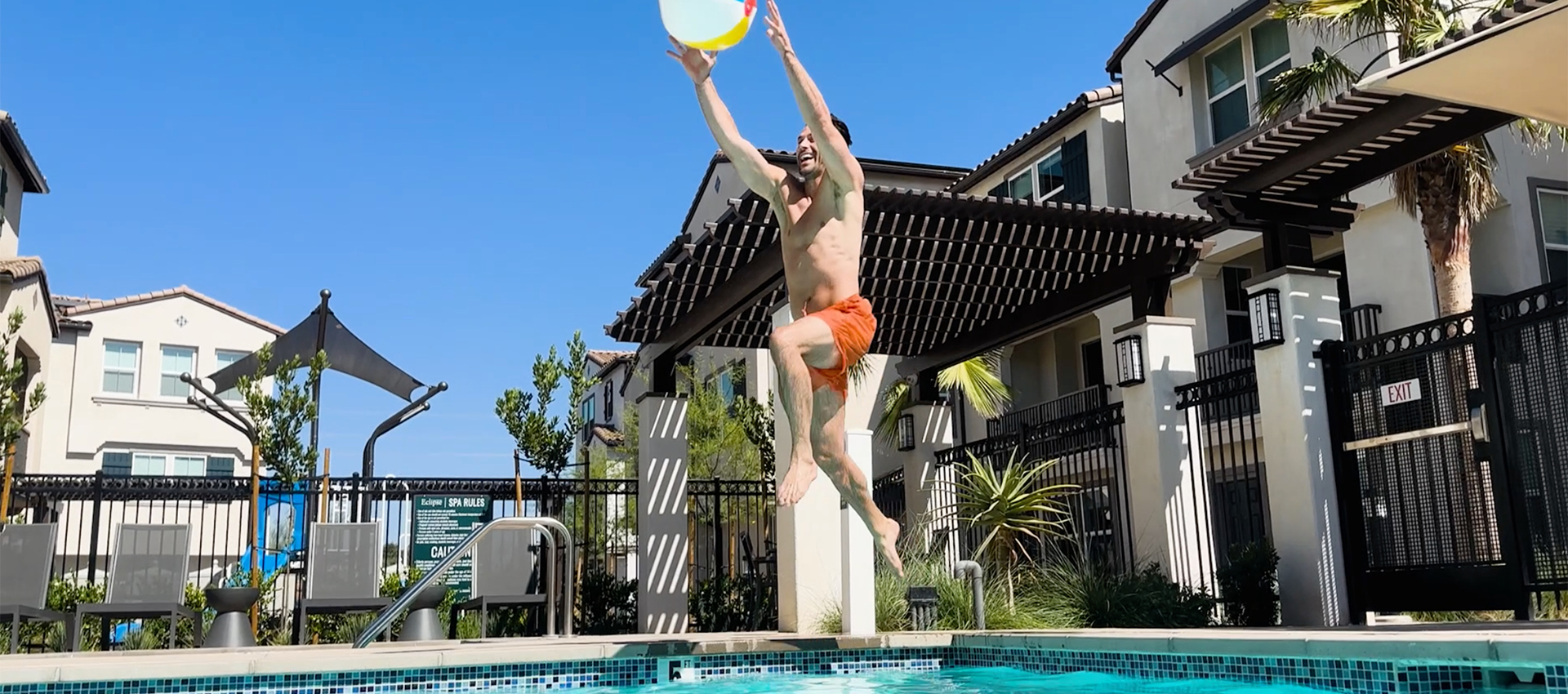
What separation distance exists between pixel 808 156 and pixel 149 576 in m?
8.08

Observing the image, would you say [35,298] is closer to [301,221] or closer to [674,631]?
[301,221]

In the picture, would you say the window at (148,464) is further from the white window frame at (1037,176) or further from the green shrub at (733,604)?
the white window frame at (1037,176)

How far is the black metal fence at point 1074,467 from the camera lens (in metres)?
10.9

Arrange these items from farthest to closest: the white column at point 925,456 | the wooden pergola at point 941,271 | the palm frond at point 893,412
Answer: the palm frond at point 893,412, the white column at point 925,456, the wooden pergola at point 941,271

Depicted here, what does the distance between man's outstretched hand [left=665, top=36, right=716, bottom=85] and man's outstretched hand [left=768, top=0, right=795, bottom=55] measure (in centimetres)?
26

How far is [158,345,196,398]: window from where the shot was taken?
30406 millimetres

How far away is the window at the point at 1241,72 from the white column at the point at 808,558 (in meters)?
10.2

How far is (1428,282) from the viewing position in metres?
14.3

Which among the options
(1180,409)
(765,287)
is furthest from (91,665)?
(1180,409)

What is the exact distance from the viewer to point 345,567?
34.7 ft

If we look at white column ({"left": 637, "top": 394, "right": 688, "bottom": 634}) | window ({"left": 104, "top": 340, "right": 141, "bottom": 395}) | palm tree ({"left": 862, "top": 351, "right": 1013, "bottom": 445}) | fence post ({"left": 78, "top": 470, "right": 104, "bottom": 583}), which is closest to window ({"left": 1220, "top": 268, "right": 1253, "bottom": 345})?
palm tree ({"left": 862, "top": 351, "right": 1013, "bottom": 445})

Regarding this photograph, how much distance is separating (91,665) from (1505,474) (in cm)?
858

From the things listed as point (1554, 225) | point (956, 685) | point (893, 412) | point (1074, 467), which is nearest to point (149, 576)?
point (956, 685)

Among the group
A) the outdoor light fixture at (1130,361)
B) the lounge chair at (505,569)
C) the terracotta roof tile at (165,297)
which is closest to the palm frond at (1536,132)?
the outdoor light fixture at (1130,361)
